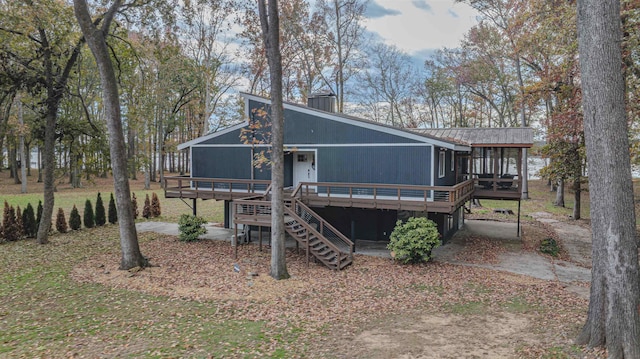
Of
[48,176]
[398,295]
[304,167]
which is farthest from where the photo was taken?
[304,167]

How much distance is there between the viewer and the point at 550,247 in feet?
47.5

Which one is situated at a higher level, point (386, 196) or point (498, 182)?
point (498, 182)

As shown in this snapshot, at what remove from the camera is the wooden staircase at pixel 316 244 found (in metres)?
11.7

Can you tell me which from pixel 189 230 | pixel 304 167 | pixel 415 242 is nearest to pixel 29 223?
pixel 189 230

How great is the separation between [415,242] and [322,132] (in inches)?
222


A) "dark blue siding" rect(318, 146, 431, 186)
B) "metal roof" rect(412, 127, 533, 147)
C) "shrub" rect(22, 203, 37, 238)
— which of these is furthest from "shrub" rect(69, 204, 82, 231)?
"metal roof" rect(412, 127, 533, 147)

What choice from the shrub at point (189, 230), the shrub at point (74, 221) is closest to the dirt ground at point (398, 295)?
the shrub at point (189, 230)

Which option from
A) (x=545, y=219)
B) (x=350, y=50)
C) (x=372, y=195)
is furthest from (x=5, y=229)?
(x=545, y=219)

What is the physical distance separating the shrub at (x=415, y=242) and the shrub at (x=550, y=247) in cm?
520

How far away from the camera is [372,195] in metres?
13.8

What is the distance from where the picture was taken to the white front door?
52.0 feet

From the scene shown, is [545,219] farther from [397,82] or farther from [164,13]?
[164,13]

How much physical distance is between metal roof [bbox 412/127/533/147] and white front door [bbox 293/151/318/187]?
4.70 meters

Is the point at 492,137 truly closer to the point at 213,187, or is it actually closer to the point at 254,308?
the point at 213,187
